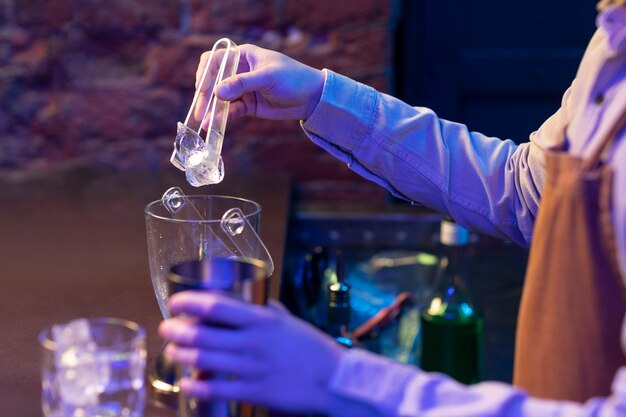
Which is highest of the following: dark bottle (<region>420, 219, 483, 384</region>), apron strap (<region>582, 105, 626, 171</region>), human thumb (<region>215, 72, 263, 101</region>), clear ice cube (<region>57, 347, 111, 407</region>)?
human thumb (<region>215, 72, 263, 101</region>)

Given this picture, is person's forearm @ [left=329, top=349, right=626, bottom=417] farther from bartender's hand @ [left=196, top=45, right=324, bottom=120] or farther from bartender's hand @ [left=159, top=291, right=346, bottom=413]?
bartender's hand @ [left=196, top=45, right=324, bottom=120]

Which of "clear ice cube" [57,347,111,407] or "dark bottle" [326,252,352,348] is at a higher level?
"clear ice cube" [57,347,111,407]

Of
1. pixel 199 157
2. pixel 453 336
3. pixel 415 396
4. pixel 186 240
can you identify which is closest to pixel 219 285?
pixel 415 396

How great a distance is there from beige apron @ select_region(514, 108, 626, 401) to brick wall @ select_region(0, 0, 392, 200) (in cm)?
146

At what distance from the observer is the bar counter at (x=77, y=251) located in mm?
980

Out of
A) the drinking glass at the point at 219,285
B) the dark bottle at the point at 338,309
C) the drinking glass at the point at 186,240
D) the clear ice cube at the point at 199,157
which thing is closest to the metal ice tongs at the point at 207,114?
the clear ice cube at the point at 199,157

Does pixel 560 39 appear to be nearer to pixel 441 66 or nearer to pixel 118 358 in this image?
pixel 441 66

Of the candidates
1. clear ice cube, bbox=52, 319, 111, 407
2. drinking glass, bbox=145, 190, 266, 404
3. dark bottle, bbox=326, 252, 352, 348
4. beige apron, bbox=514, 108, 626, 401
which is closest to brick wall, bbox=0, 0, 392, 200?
dark bottle, bbox=326, 252, 352, 348

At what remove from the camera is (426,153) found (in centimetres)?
126

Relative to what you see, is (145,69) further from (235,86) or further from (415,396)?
(415,396)

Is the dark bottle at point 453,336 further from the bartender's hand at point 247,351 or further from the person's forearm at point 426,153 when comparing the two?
the bartender's hand at point 247,351

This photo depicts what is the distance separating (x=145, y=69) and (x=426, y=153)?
46.1 inches

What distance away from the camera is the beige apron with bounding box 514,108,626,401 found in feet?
2.43

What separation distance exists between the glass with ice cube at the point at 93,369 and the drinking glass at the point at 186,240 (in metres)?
0.18
